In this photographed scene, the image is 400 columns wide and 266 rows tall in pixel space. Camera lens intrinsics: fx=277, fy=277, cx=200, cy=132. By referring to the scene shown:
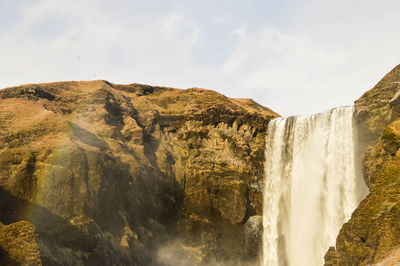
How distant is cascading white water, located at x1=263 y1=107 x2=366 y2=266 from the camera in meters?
25.1

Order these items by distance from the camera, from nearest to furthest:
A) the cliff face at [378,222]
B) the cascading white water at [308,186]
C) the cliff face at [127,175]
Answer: the cliff face at [378,222], the cliff face at [127,175], the cascading white water at [308,186]

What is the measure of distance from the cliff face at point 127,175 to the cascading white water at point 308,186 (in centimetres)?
200

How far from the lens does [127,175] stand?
28.1 m

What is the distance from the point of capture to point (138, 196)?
93.6 feet

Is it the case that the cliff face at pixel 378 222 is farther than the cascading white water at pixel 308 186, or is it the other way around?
the cascading white water at pixel 308 186

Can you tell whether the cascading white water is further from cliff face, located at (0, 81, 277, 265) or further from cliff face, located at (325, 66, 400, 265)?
cliff face, located at (325, 66, 400, 265)

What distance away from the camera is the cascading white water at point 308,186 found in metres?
25.1

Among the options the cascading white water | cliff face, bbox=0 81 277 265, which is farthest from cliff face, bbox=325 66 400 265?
cliff face, bbox=0 81 277 265

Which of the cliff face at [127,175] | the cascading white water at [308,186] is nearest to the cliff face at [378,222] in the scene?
the cascading white water at [308,186]

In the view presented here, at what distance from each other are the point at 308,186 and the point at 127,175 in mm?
18423

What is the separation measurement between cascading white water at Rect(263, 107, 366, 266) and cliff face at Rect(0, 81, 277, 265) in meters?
2.00

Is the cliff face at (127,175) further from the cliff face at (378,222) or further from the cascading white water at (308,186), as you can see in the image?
the cliff face at (378,222)

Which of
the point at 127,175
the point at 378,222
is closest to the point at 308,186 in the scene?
the point at 378,222

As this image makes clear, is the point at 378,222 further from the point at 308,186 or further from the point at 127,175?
the point at 127,175
